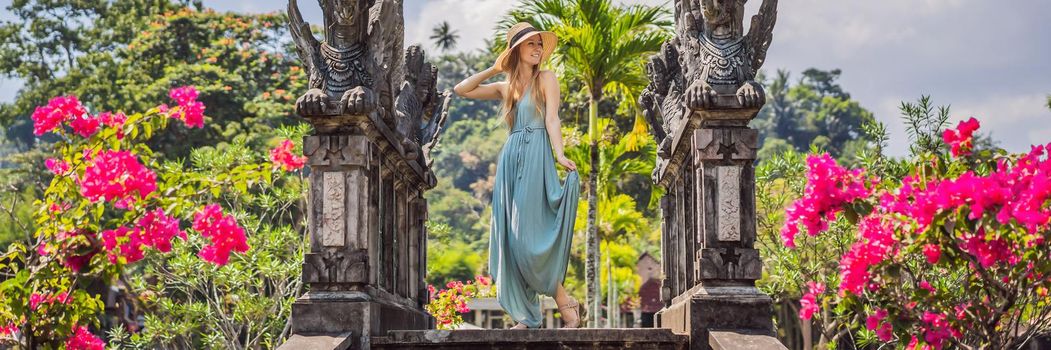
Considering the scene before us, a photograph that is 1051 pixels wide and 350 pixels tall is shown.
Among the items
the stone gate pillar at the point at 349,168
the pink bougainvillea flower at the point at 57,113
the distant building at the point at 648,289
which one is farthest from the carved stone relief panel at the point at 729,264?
the distant building at the point at 648,289

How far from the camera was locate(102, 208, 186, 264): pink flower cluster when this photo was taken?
8555 millimetres

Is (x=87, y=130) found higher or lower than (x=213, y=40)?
lower

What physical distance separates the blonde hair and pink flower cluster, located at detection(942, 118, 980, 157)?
121 inches

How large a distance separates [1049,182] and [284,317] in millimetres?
14756

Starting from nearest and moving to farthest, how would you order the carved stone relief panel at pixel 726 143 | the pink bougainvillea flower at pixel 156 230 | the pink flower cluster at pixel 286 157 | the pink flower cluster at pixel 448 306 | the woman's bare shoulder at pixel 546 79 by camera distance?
the carved stone relief panel at pixel 726 143
the pink bougainvillea flower at pixel 156 230
the woman's bare shoulder at pixel 546 79
the pink flower cluster at pixel 286 157
the pink flower cluster at pixel 448 306

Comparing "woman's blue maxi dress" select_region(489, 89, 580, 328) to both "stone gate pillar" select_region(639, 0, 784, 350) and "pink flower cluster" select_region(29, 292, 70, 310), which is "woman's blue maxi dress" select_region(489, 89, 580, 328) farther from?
"pink flower cluster" select_region(29, 292, 70, 310)

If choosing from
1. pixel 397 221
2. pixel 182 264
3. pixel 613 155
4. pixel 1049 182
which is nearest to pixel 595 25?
pixel 613 155

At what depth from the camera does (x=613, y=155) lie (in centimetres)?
2656

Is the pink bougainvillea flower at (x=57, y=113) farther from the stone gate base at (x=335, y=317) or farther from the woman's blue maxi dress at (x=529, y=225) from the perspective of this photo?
the woman's blue maxi dress at (x=529, y=225)

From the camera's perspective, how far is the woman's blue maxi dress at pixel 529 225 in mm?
9359

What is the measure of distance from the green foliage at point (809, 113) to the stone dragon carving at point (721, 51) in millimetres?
78805

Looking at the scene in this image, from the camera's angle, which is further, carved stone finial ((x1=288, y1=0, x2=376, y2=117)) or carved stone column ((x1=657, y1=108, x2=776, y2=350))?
carved stone finial ((x1=288, y1=0, x2=376, y2=117))

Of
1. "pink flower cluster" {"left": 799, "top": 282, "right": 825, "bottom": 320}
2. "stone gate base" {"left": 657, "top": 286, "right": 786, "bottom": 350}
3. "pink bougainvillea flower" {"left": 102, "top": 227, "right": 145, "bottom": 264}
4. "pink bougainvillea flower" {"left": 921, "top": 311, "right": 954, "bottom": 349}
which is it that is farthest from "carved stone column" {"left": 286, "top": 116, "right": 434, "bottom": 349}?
"pink bougainvillea flower" {"left": 921, "top": 311, "right": 954, "bottom": 349}

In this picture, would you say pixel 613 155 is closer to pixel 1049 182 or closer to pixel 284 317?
pixel 284 317
